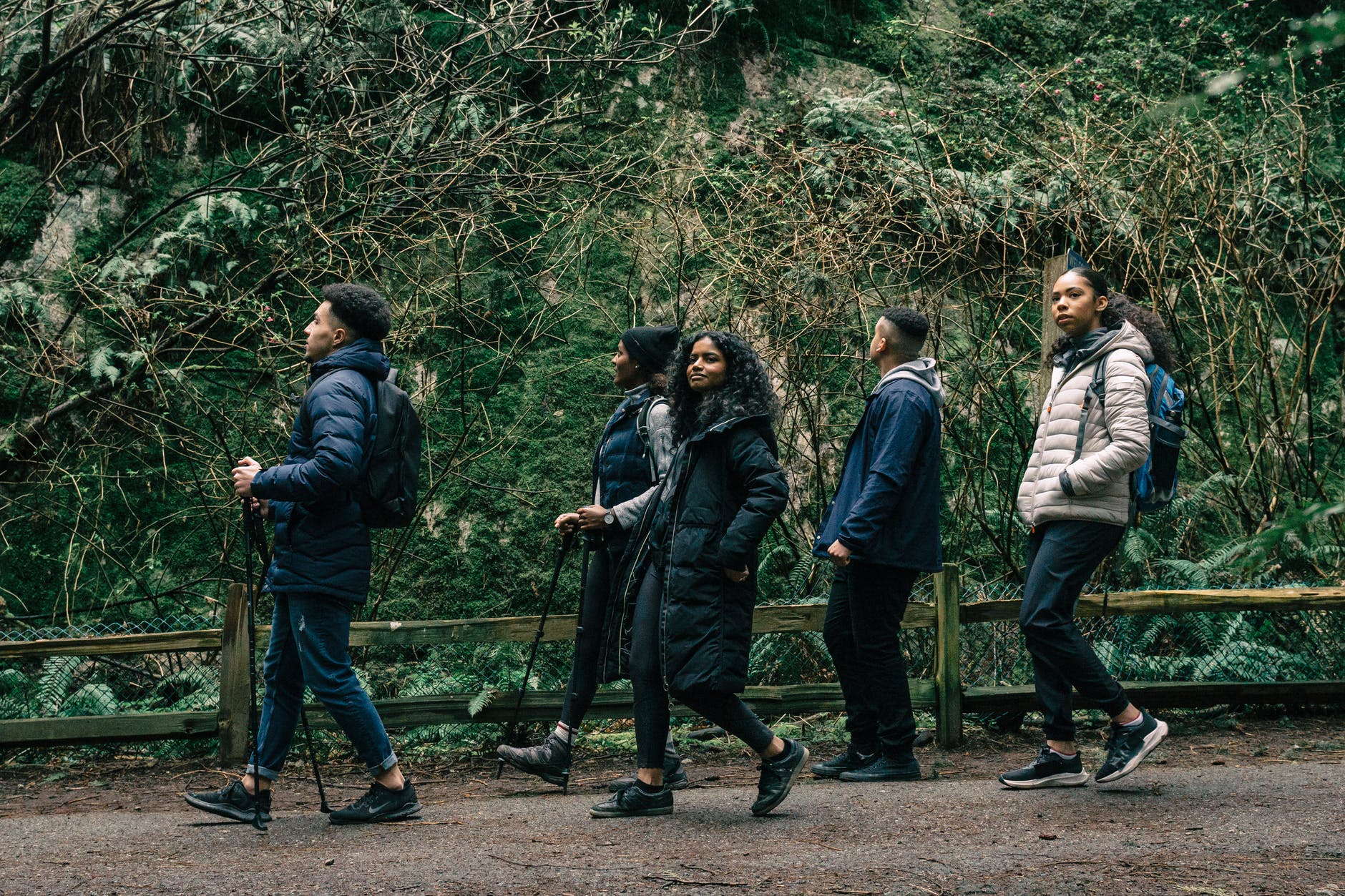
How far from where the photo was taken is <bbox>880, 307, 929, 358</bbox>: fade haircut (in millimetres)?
5457

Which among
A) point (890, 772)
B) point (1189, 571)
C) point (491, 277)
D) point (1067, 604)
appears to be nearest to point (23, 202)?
point (491, 277)

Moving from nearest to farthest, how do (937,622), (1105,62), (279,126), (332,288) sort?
(332,288) → (937,622) → (279,126) → (1105,62)

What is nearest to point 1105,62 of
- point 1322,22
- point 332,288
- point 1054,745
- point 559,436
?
point 559,436

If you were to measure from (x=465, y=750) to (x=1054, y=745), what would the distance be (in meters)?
3.30

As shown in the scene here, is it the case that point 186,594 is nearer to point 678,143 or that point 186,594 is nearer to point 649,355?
point 649,355

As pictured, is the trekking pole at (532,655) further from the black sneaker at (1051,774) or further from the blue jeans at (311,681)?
the black sneaker at (1051,774)

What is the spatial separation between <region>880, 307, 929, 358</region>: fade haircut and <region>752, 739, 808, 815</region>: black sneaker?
195 centimetres

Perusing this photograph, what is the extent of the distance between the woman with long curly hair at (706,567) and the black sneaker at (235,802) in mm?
1336

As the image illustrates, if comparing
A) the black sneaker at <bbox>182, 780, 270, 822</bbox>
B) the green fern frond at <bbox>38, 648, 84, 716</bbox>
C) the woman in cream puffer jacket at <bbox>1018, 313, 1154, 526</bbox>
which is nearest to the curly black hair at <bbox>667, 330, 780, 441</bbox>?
the woman in cream puffer jacket at <bbox>1018, 313, 1154, 526</bbox>

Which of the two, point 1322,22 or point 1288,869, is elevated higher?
point 1322,22

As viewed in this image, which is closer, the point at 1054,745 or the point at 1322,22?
the point at 1322,22

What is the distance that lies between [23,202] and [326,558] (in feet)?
20.6

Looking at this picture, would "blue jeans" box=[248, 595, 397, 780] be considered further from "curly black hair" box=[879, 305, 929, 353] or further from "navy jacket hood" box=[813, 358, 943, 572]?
"curly black hair" box=[879, 305, 929, 353]

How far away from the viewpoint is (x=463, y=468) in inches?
329
